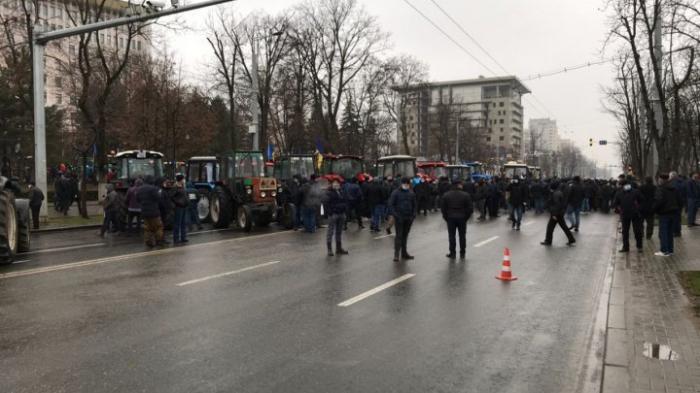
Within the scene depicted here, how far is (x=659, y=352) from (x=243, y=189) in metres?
15.3

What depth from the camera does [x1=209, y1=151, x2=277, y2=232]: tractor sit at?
19422 millimetres

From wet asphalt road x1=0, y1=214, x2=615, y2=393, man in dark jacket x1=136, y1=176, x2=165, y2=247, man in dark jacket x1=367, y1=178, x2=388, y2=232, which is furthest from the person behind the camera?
man in dark jacket x1=367, y1=178, x2=388, y2=232

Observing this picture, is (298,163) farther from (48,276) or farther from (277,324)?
(277,324)

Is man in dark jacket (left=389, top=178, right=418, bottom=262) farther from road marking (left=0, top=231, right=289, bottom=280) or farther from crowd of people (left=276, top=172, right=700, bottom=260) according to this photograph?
road marking (left=0, top=231, right=289, bottom=280)

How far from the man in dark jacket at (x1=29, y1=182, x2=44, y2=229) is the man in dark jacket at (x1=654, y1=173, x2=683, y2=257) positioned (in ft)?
58.2

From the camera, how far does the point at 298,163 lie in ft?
83.3

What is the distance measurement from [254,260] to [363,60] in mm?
34615

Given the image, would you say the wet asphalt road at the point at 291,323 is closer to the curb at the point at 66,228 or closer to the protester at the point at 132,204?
the protester at the point at 132,204

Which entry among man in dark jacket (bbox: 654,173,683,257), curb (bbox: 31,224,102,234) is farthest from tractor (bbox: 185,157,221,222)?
man in dark jacket (bbox: 654,173,683,257)

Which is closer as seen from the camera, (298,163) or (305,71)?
(298,163)

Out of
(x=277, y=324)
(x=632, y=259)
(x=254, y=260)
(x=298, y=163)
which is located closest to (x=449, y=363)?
(x=277, y=324)

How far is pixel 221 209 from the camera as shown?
19625mm

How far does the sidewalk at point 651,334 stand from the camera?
4980mm

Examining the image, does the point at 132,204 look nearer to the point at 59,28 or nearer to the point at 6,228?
the point at 6,228
